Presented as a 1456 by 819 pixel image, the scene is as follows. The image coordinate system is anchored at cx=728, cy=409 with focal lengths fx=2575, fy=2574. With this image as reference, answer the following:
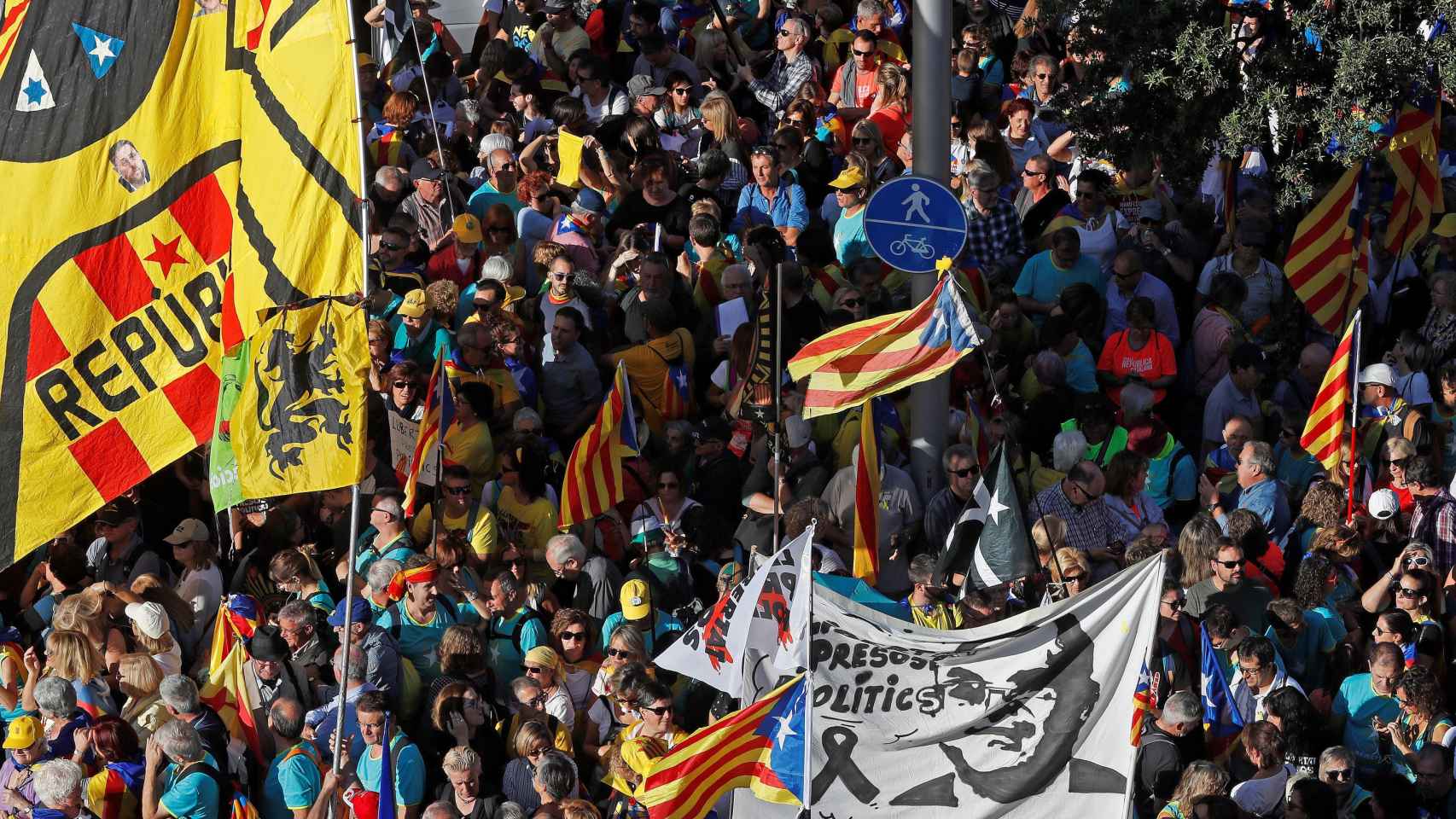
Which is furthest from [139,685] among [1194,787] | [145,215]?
[1194,787]

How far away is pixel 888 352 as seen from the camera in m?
13.5

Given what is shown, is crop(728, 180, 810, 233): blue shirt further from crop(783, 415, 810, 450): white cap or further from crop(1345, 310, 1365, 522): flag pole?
crop(1345, 310, 1365, 522): flag pole

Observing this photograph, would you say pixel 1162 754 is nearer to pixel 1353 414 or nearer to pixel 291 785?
pixel 1353 414

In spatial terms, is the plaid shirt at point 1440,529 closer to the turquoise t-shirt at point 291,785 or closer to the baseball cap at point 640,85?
the turquoise t-shirt at point 291,785

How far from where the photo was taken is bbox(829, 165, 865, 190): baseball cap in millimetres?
16641

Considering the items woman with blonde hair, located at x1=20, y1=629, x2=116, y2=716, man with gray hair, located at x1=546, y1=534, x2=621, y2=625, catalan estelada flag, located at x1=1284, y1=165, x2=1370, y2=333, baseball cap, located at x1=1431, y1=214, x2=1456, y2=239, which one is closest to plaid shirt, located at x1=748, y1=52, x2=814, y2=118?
catalan estelada flag, located at x1=1284, y1=165, x2=1370, y2=333

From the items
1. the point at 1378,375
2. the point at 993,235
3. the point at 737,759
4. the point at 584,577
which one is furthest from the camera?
the point at 993,235

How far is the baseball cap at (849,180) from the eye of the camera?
655 inches

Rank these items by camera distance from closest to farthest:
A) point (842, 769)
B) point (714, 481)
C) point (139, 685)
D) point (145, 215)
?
point (145, 215)
point (842, 769)
point (139, 685)
point (714, 481)

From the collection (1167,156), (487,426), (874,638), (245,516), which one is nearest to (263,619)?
(245,516)

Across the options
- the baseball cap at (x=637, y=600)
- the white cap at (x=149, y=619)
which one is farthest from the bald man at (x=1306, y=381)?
the white cap at (x=149, y=619)

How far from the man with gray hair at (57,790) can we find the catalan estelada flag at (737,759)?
9.11ft

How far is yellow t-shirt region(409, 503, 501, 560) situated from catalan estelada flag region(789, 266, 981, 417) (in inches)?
76.9

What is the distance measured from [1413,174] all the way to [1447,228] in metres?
0.73
